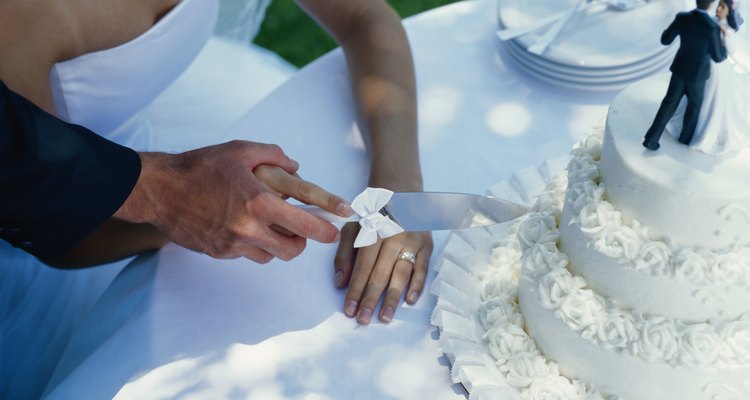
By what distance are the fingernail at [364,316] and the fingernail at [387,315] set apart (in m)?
0.02

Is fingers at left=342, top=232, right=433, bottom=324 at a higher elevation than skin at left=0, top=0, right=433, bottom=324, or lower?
lower

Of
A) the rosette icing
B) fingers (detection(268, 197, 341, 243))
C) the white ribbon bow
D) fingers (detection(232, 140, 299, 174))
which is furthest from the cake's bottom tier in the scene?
fingers (detection(232, 140, 299, 174))

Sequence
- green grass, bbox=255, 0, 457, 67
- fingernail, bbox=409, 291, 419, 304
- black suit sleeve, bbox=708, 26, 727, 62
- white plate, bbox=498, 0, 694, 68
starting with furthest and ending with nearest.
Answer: green grass, bbox=255, 0, 457, 67, white plate, bbox=498, 0, 694, 68, fingernail, bbox=409, 291, 419, 304, black suit sleeve, bbox=708, 26, 727, 62

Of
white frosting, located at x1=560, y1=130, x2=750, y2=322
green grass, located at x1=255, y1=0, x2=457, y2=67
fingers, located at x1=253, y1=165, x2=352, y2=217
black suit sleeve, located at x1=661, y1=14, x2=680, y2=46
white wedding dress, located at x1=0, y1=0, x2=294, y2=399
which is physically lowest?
green grass, located at x1=255, y1=0, x2=457, y2=67

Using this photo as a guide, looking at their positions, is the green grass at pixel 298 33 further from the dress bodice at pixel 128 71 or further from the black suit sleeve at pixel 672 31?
the black suit sleeve at pixel 672 31

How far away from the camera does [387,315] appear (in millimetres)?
1454

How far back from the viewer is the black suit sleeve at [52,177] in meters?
1.27

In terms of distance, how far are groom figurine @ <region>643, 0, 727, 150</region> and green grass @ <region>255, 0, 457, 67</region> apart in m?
2.89

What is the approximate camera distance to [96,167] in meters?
1.35

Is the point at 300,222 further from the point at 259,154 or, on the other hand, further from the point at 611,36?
the point at 611,36

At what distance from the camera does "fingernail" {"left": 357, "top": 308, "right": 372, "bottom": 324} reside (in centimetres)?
145

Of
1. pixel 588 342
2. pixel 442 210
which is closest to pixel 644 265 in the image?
pixel 588 342

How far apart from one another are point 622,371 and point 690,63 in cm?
46

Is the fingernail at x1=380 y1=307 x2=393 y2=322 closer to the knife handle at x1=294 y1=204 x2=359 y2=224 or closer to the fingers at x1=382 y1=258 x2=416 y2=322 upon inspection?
the fingers at x1=382 y1=258 x2=416 y2=322
